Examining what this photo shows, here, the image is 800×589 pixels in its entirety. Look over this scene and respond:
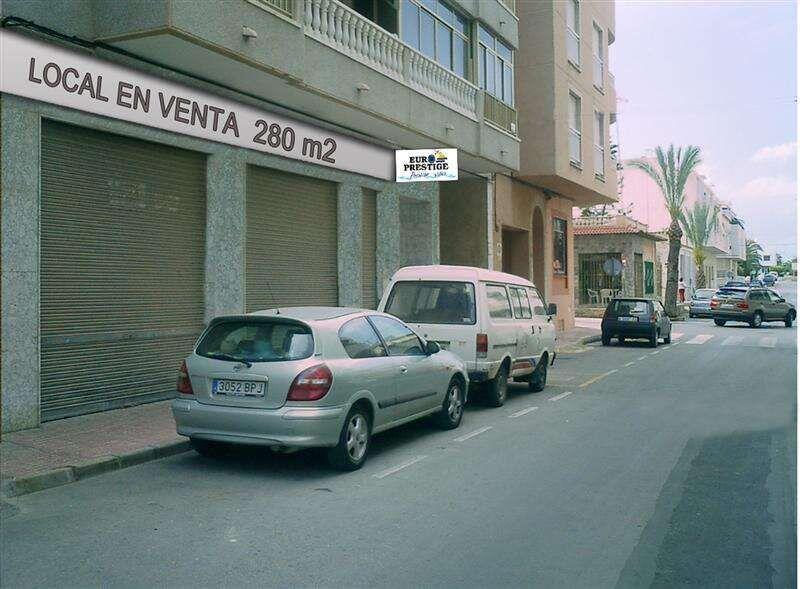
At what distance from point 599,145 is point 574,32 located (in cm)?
464

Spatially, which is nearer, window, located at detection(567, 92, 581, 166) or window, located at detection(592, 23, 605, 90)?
window, located at detection(567, 92, 581, 166)

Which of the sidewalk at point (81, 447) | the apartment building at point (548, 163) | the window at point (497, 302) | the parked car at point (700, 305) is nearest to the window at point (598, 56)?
the apartment building at point (548, 163)

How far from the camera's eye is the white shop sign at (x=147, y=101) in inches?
351

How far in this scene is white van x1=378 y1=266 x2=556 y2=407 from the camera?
10.9m

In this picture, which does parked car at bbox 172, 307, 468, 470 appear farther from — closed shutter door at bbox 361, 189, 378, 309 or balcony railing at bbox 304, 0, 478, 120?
closed shutter door at bbox 361, 189, 378, 309

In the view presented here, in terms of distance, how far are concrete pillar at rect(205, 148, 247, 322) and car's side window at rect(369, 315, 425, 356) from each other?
164 inches

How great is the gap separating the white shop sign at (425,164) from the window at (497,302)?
6.18 m

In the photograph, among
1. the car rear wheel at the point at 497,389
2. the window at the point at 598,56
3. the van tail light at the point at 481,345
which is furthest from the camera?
the window at the point at 598,56

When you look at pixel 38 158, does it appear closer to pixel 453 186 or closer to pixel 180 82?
pixel 180 82

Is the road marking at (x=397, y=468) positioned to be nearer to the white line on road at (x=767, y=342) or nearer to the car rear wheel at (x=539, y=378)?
the car rear wheel at (x=539, y=378)

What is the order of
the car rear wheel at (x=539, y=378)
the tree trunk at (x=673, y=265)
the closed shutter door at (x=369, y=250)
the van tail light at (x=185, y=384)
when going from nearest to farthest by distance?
the van tail light at (x=185, y=384)
the car rear wheel at (x=539, y=378)
the closed shutter door at (x=369, y=250)
the tree trunk at (x=673, y=265)

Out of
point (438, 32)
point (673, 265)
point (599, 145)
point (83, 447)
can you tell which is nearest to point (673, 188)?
point (673, 265)

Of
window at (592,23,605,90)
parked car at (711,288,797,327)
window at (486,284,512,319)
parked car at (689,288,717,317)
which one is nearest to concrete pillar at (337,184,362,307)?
window at (486,284,512,319)

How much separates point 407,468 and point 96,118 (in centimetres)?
598
